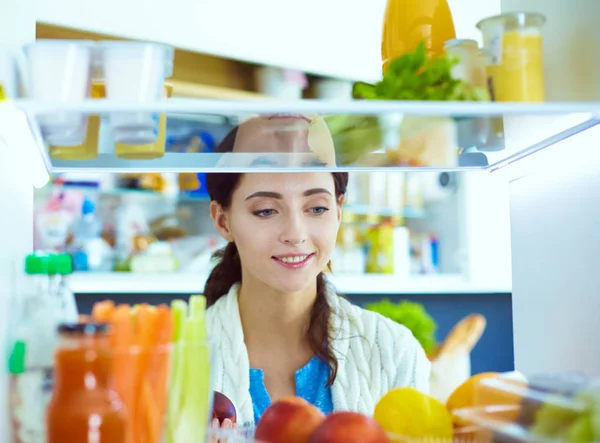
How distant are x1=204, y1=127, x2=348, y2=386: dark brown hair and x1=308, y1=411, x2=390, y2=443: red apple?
3.02 ft

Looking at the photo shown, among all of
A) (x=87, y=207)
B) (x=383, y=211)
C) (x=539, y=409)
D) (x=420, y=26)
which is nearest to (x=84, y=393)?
(x=539, y=409)

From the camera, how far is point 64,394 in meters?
0.86

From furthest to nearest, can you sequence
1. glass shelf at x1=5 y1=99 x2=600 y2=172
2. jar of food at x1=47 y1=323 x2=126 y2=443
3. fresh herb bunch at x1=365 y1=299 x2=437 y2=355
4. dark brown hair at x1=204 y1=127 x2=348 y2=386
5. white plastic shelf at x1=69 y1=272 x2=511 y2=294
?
white plastic shelf at x1=69 y1=272 x2=511 y2=294, fresh herb bunch at x1=365 y1=299 x2=437 y2=355, dark brown hair at x1=204 y1=127 x2=348 y2=386, glass shelf at x1=5 y1=99 x2=600 y2=172, jar of food at x1=47 y1=323 x2=126 y2=443

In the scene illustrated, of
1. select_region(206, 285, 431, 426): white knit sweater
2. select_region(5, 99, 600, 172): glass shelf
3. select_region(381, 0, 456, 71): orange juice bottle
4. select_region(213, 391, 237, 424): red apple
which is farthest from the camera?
select_region(206, 285, 431, 426): white knit sweater

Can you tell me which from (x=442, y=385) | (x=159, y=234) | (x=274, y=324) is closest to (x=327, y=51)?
(x=159, y=234)

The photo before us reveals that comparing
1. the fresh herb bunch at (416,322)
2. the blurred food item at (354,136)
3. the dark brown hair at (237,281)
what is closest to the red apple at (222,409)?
the blurred food item at (354,136)

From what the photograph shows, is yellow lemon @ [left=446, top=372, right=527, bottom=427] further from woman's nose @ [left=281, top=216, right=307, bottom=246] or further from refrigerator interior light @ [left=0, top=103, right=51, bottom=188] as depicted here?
woman's nose @ [left=281, top=216, right=307, bottom=246]

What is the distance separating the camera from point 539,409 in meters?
0.88

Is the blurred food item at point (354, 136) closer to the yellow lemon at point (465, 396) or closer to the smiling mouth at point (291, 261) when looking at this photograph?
the yellow lemon at point (465, 396)

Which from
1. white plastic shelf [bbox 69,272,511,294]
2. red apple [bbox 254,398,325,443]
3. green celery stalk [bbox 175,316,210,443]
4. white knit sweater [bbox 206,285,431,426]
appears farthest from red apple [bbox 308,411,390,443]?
white plastic shelf [bbox 69,272,511,294]

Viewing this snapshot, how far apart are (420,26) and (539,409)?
68 centimetres

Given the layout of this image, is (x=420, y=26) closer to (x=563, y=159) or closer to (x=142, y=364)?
(x=563, y=159)

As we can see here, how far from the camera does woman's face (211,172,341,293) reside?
1.84 metres

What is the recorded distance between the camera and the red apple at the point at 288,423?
3.13 feet
